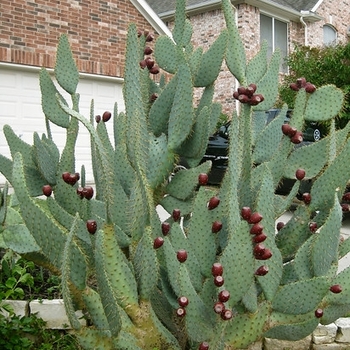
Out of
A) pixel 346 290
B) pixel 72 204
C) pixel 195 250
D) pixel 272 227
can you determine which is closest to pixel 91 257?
pixel 72 204

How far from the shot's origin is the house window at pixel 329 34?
69.4 ft

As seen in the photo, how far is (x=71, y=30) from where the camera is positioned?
11742mm

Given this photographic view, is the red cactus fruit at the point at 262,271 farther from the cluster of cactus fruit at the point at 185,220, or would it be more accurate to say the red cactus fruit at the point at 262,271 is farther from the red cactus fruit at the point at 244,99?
the red cactus fruit at the point at 244,99

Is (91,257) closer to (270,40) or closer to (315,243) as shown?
(315,243)

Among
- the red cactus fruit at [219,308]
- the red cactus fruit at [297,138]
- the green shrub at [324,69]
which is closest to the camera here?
the red cactus fruit at [219,308]

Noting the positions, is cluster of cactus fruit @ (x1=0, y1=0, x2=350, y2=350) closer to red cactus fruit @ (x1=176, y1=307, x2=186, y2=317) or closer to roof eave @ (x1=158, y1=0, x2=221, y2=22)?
red cactus fruit @ (x1=176, y1=307, x2=186, y2=317)

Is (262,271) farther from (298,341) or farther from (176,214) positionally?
(298,341)

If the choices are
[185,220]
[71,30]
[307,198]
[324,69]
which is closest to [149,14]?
[71,30]

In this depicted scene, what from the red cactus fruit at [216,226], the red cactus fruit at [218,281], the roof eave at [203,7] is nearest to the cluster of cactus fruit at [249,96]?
the red cactus fruit at [216,226]

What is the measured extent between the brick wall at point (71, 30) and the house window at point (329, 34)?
33.3 feet

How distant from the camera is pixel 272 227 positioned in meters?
2.94

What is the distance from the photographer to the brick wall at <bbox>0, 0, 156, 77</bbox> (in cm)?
1088

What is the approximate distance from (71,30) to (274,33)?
9.55m

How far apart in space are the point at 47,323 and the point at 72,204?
4.02 feet
